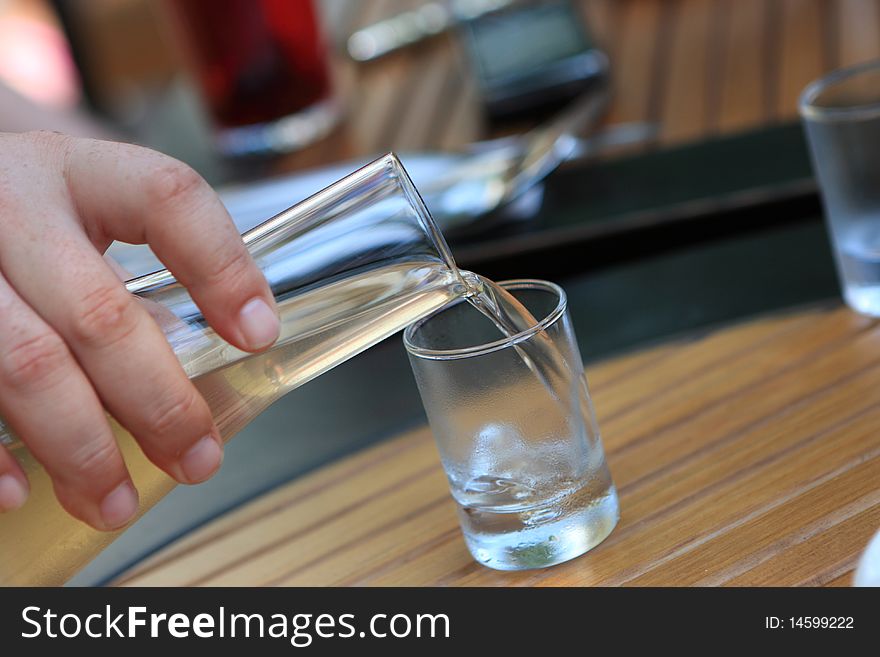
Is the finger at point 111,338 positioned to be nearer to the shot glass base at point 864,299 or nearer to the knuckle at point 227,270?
the knuckle at point 227,270

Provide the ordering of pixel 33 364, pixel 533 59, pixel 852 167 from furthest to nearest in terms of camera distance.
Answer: pixel 533 59
pixel 852 167
pixel 33 364

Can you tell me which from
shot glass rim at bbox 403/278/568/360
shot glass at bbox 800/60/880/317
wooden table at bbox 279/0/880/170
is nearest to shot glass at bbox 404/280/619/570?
shot glass rim at bbox 403/278/568/360

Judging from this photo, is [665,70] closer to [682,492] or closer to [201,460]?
[682,492]

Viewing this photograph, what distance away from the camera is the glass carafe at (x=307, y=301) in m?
0.52

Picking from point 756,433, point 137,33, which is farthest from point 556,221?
point 137,33

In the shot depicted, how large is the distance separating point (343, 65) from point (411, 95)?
0.17 meters

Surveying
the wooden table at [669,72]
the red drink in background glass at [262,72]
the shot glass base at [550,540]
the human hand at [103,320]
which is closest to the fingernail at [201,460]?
the human hand at [103,320]

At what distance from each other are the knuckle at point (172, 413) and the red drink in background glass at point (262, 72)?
2.51 ft

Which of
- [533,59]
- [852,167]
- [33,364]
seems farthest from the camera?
[533,59]

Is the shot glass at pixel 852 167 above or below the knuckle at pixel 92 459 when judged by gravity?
below

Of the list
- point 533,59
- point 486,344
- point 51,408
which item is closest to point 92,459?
point 51,408

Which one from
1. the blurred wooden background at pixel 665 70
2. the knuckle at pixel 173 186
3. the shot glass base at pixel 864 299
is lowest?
the shot glass base at pixel 864 299

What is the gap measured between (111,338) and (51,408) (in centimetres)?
3

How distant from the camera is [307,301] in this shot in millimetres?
528
